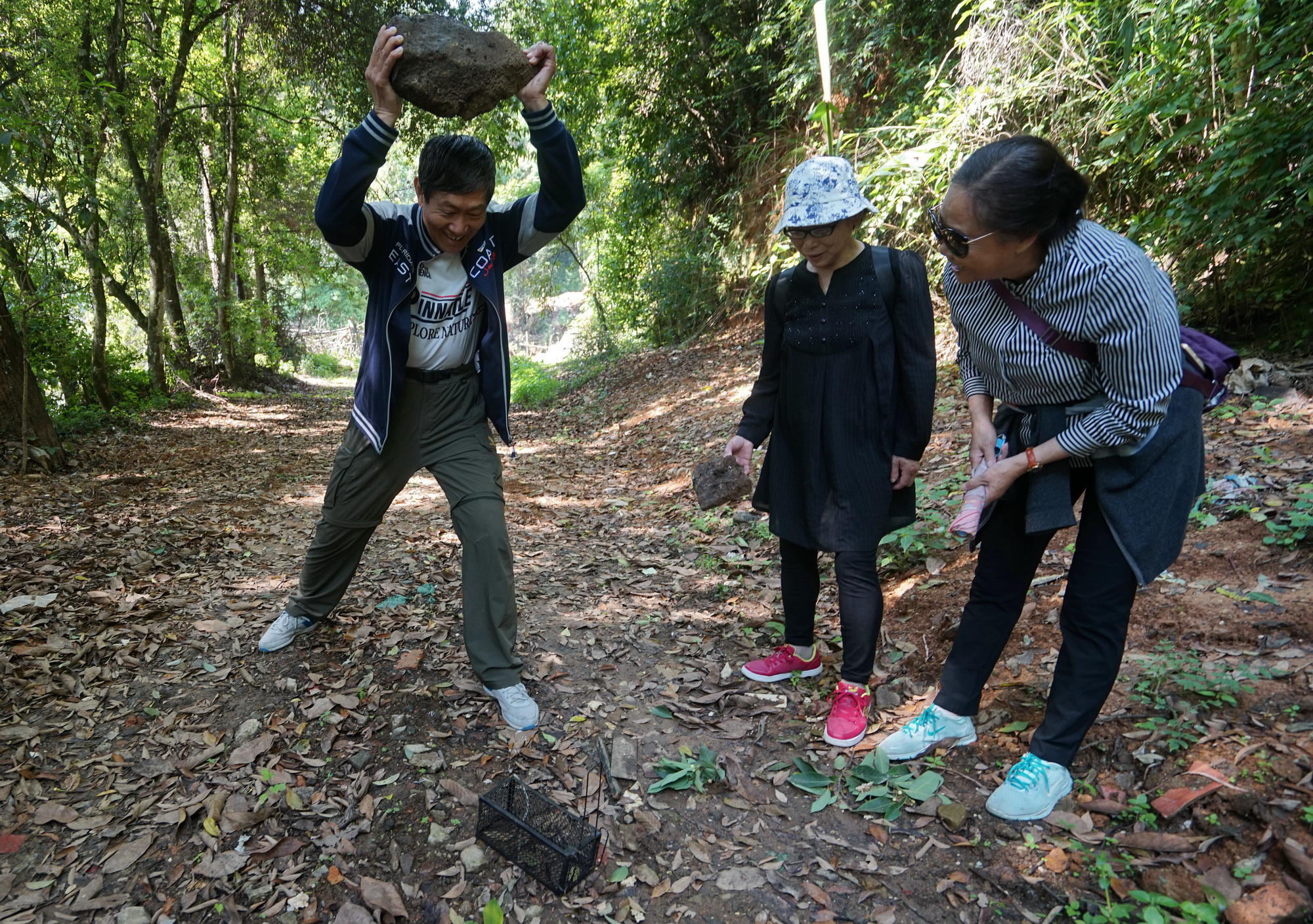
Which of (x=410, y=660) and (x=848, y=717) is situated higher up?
(x=410, y=660)

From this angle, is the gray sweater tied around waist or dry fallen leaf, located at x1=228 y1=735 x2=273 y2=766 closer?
the gray sweater tied around waist

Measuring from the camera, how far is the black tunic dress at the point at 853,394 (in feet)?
8.34

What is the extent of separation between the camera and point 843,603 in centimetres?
268

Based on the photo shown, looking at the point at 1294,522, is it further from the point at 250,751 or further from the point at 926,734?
the point at 250,751

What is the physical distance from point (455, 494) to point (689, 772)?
1.38 meters

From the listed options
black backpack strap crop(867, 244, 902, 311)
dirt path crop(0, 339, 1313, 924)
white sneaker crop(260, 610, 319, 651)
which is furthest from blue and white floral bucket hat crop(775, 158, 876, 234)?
white sneaker crop(260, 610, 319, 651)

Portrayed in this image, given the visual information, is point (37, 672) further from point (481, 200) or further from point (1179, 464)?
point (1179, 464)

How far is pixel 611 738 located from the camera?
112 inches

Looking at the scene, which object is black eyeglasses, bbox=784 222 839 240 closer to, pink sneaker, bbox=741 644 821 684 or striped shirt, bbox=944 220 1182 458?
striped shirt, bbox=944 220 1182 458

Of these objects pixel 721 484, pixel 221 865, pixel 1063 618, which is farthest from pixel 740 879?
pixel 721 484

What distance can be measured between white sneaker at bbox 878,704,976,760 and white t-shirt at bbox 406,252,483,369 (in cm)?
224

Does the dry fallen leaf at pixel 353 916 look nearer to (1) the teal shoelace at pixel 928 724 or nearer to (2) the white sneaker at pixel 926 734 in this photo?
(2) the white sneaker at pixel 926 734

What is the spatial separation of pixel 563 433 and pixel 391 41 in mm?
8452

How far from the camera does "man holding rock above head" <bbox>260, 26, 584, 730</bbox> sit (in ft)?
8.43
